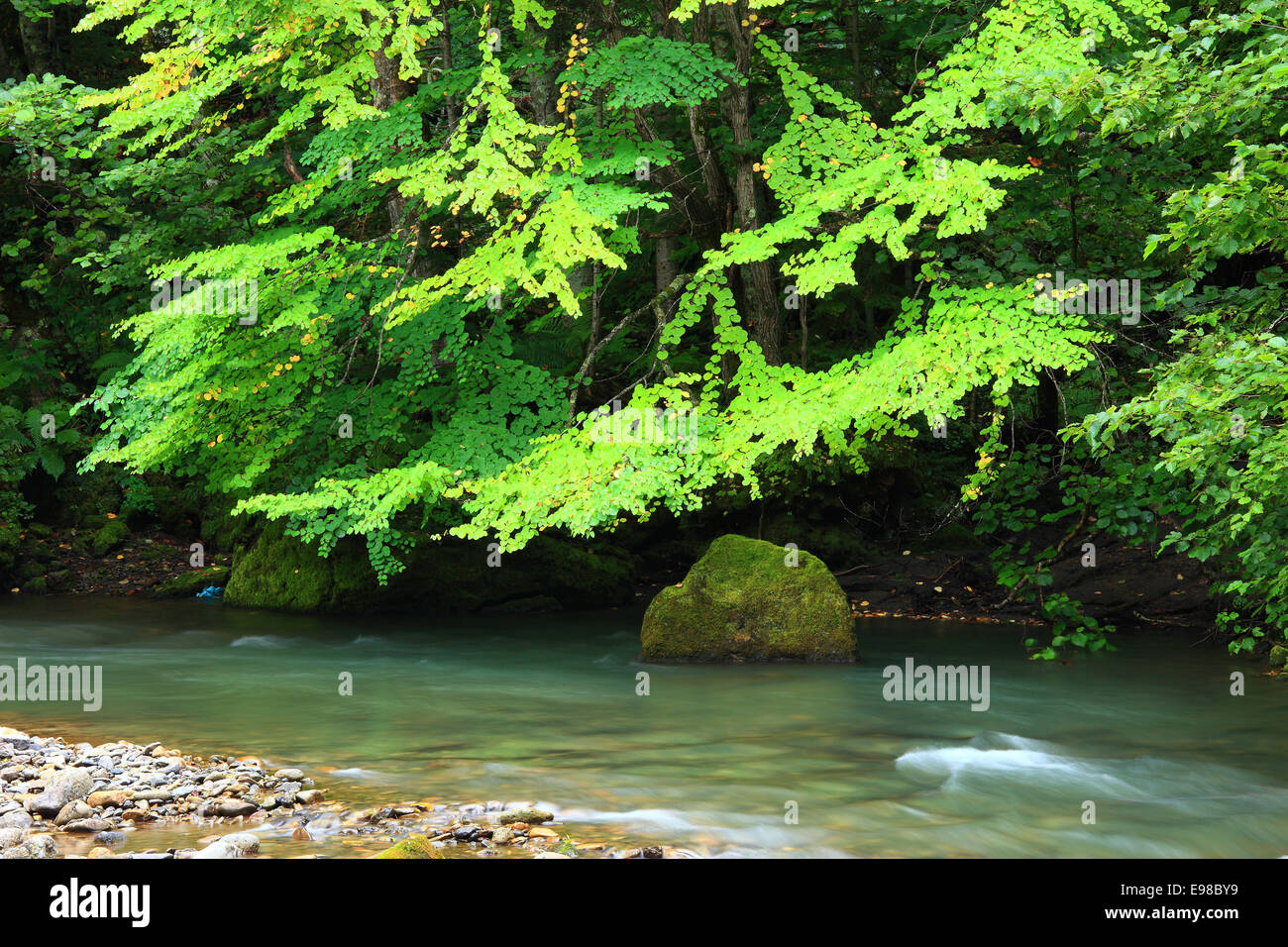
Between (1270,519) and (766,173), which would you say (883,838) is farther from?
(766,173)

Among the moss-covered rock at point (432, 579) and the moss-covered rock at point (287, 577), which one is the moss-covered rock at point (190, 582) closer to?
the moss-covered rock at point (287, 577)

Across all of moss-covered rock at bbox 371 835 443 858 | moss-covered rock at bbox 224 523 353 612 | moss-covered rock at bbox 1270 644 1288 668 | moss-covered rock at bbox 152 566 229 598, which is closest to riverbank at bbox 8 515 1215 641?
moss-covered rock at bbox 152 566 229 598

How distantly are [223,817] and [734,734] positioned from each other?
3764 millimetres

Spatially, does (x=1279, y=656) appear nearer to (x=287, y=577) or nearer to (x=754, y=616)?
(x=754, y=616)

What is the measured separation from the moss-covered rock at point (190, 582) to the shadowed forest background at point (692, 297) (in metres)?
0.08

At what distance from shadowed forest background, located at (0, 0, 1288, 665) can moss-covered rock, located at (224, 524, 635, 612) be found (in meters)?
0.04

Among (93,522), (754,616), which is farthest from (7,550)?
(754,616)

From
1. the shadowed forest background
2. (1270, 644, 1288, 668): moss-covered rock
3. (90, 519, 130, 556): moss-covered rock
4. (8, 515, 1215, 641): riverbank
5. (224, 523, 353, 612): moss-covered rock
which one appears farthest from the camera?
(90, 519, 130, 556): moss-covered rock

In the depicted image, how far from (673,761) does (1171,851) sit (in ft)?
9.81

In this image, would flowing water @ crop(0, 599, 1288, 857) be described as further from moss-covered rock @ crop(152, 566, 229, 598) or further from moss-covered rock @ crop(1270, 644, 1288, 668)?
moss-covered rock @ crop(152, 566, 229, 598)

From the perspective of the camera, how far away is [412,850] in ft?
15.7

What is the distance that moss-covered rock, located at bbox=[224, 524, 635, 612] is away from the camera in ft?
50.1

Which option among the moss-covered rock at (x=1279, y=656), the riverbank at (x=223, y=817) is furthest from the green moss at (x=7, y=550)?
the moss-covered rock at (x=1279, y=656)
